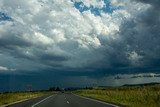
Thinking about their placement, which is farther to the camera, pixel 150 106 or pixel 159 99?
pixel 159 99

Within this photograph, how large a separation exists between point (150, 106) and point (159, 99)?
17.6ft

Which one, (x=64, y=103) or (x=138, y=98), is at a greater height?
(x=138, y=98)

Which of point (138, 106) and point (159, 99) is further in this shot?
point (159, 99)

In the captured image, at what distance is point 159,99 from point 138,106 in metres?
4.97

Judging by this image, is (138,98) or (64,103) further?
(138,98)

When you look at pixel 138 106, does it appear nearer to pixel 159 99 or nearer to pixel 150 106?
pixel 150 106

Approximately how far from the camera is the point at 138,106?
27.2m

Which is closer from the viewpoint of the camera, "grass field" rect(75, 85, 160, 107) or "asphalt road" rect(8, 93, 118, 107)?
"grass field" rect(75, 85, 160, 107)

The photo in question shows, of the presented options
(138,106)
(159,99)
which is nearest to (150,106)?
(138,106)

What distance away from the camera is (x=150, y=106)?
86.6 ft

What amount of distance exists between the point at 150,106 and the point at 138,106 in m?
1.11

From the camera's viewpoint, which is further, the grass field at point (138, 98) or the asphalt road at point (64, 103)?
the asphalt road at point (64, 103)
